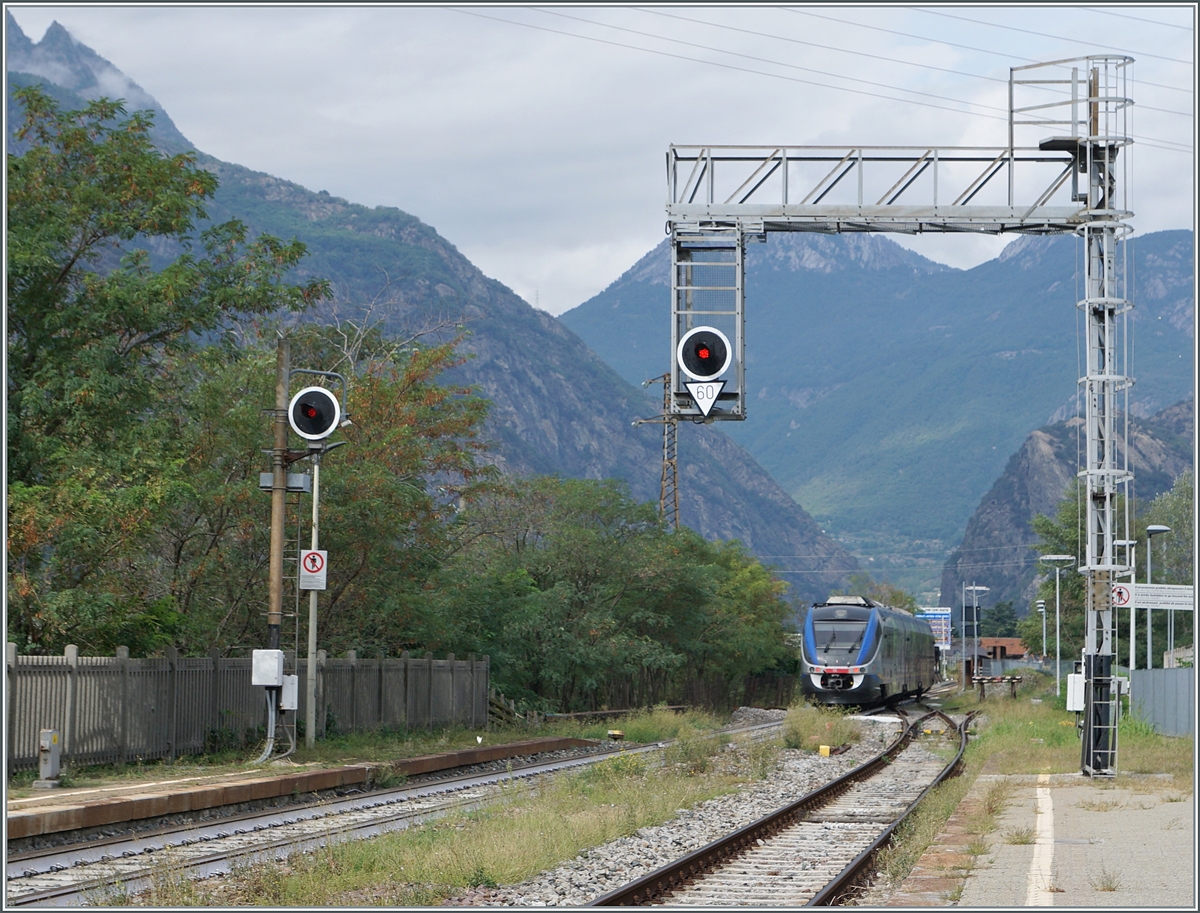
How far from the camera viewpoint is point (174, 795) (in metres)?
17.3

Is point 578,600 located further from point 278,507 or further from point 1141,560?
point 1141,560

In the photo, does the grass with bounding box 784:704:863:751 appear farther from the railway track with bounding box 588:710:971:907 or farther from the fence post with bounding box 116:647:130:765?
the fence post with bounding box 116:647:130:765

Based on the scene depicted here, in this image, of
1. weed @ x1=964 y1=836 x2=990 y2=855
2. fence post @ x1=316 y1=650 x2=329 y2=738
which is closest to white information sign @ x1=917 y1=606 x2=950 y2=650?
fence post @ x1=316 y1=650 x2=329 y2=738

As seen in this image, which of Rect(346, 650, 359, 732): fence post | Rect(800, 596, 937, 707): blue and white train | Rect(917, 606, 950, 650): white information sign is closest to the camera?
Rect(346, 650, 359, 732): fence post

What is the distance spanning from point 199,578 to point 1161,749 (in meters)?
19.8

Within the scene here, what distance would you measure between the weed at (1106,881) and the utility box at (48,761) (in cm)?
1306

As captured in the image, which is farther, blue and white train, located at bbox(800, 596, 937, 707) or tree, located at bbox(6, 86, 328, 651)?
blue and white train, located at bbox(800, 596, 937, 707)

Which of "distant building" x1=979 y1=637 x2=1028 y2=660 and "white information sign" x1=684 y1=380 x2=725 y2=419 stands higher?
"white information sign" x1=684 y1=380 x2=725 y2=419

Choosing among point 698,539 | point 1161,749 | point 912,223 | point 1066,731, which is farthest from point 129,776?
point 698,539

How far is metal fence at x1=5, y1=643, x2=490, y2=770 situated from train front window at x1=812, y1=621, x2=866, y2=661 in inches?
684

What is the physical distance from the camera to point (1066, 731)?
113ft

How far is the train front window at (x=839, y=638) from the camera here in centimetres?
4569

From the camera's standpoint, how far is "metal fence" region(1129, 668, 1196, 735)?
33.6 meters

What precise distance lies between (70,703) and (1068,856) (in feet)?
45.4
